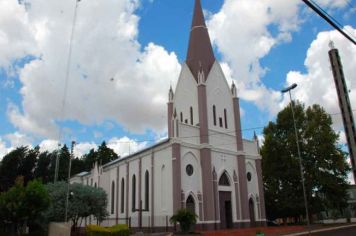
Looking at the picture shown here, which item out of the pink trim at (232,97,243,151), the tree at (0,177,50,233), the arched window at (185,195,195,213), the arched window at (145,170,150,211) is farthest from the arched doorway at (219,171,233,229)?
the tree at (0,177,50,233)

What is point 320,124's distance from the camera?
4256cm

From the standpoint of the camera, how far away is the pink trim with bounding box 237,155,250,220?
1476 inches

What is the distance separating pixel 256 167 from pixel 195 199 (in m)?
11.7

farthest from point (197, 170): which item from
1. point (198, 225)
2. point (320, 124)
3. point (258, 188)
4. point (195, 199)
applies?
point (320, 124)

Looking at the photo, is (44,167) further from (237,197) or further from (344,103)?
(344,103)

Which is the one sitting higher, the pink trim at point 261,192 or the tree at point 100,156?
the tree at point 100,156

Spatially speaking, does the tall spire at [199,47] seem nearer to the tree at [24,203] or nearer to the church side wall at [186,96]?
the church side wall at [186,96]

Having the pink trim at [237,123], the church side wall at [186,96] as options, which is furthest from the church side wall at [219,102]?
the church side wall at [186,96]

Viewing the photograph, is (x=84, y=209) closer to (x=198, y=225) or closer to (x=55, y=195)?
(x=55, y=195)

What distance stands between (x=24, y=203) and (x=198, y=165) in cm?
1718

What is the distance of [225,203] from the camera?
36.8 meters

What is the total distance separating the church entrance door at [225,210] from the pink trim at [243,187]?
5.40 feet

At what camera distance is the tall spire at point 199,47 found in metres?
41.6

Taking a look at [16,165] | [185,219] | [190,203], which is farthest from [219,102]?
[16,165]
